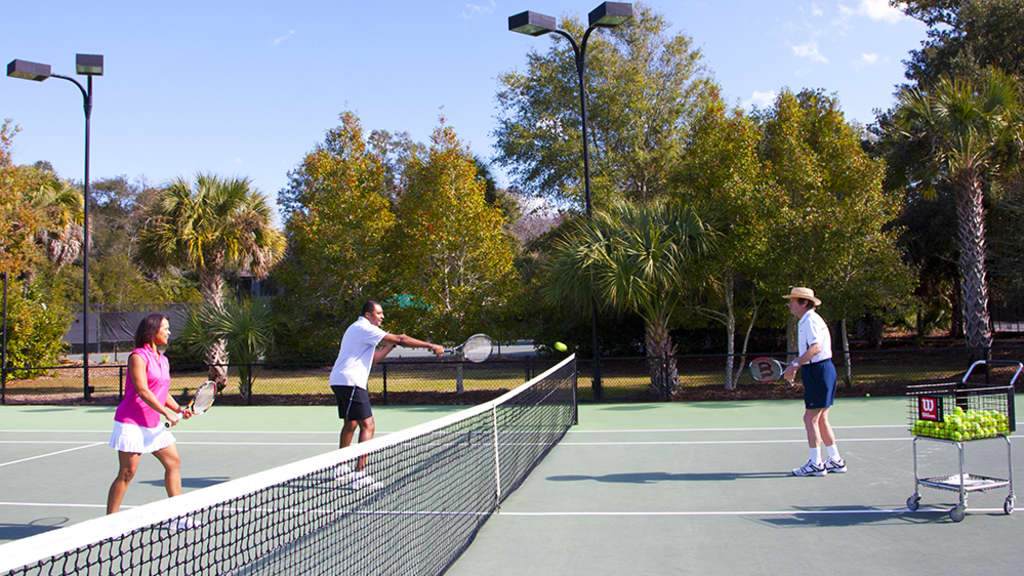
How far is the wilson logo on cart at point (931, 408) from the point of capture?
600 cm

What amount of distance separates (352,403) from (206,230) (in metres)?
14.4

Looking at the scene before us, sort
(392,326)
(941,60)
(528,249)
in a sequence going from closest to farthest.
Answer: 1. (392,326)
2. (941,60)
3. (528,249)

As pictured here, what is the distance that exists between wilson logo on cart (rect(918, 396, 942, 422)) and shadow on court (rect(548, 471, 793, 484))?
2.03 metres

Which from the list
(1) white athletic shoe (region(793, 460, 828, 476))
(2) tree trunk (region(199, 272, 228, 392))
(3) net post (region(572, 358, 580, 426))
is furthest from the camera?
(2) tree trunk (region(199, 272, 228, 392))

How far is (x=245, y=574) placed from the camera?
15.4 ft

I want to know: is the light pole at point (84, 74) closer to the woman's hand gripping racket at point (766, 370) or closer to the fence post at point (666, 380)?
the fence post at point (666, 380)

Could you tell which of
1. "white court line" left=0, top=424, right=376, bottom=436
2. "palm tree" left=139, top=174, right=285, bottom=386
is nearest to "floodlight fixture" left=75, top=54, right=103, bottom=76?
"palm tree" left=139, top=174, right=285, bottom=386

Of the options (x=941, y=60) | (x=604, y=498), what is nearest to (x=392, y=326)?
(x=604, y=498)

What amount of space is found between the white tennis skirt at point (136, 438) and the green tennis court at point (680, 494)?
1.49 metres

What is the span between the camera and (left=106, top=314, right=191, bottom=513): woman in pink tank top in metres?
5.82

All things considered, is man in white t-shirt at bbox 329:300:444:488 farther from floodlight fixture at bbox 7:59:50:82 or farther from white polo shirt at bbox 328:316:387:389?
floodlight fixture at bbox 7:59:50:82

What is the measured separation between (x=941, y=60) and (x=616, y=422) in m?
18.0

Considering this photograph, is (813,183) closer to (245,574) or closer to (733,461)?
(733,461)

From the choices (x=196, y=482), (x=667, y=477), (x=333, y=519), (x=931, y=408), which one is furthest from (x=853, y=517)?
(x=196, y=482)
